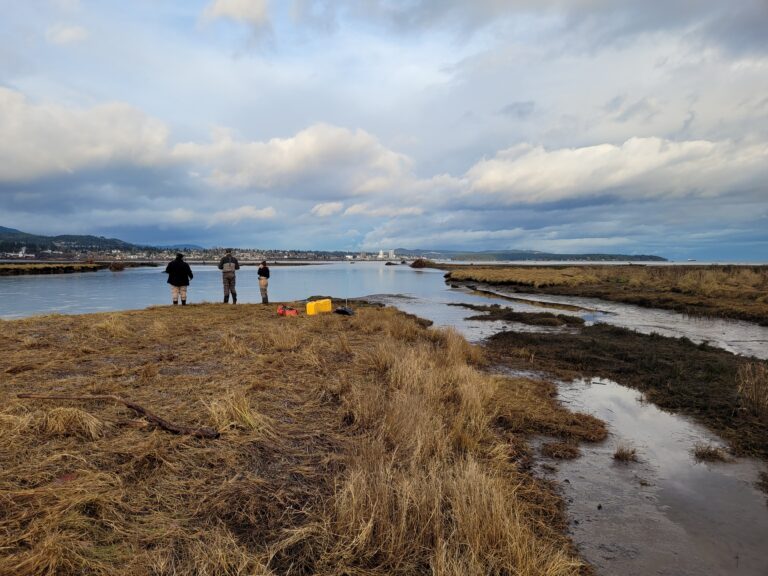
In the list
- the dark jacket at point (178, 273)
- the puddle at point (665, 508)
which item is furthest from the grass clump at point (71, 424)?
the dark jacket at point (178, 273)

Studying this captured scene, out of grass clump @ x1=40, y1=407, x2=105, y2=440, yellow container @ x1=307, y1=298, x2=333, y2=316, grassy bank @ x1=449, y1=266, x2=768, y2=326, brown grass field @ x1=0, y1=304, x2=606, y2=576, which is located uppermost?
grass clump @ x1=40, y1=407, x2=105, y2=440

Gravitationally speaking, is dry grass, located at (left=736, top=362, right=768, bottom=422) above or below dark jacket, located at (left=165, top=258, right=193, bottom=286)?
below

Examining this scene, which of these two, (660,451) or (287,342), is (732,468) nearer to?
(660,451)

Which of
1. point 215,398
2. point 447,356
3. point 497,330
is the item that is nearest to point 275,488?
point 215,398

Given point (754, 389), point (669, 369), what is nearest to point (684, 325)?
point (669, 369)

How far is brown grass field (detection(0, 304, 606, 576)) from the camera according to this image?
3.04m

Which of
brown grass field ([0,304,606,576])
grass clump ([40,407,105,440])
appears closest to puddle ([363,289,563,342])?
brown grass field ([0,304,606,576])

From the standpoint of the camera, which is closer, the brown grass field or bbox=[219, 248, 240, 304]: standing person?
the brown grass field

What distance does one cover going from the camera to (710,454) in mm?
6363

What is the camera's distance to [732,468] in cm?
600

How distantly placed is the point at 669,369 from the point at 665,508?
7.71 meters

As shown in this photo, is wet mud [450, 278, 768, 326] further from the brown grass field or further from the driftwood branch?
the driftwood branch

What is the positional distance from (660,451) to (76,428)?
8.25m

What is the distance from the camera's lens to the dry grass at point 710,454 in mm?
6270
